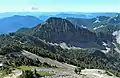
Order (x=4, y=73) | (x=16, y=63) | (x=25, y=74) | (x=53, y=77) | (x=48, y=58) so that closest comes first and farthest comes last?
(x=25, y=74) → (x=53, y=77) → (x=4, y=73) → (x=16, y=63) → (x=48, y=58)

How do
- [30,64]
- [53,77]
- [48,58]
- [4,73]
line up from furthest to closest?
[48,58]
[30,64]
[4,73]
[53,77]

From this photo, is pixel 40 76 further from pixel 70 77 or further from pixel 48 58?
→ pixel 48 58

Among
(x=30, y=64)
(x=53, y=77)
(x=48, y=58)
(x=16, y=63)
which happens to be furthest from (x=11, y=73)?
(x=48, y=58)

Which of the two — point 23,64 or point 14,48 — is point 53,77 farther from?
point 14,48

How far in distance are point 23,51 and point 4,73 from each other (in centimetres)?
8953

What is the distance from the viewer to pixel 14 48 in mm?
165375

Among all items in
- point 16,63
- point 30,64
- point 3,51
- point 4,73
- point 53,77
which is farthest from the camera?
point 3,51

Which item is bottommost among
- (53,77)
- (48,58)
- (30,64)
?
(48,58)

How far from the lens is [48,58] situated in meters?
163

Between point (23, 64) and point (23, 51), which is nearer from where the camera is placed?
point (23, 64)

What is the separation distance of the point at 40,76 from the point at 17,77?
702cm

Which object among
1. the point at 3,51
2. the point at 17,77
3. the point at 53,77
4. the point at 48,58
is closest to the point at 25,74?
the point at 17,77

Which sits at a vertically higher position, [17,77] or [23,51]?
[17,77]

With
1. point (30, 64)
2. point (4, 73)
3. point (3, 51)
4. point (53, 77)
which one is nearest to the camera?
point (53, 77)
